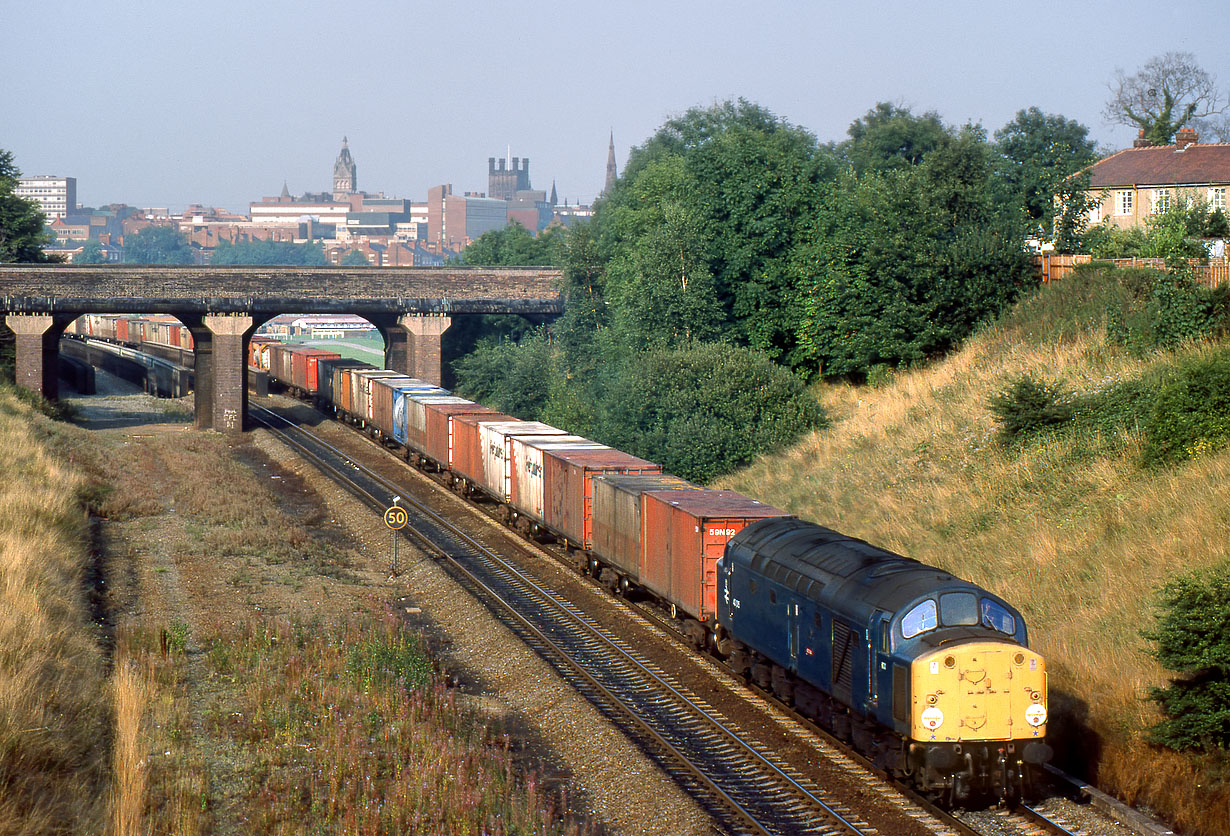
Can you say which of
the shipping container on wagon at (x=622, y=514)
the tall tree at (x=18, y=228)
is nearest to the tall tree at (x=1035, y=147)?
the shipping container on wagon at (x=622, y=514)

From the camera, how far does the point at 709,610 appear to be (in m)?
21.5

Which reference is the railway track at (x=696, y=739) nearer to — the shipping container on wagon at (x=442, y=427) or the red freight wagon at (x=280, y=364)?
the shipping container on wagon at (x=442, y=427)

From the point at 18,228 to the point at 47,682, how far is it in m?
79.0

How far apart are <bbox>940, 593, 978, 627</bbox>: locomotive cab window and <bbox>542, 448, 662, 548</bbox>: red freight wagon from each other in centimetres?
1372

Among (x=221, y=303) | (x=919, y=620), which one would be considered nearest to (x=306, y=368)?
(x=221, y=303)

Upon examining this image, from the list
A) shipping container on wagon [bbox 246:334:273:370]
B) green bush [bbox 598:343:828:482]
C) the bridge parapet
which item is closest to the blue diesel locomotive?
green bush [bbox 598:343:828:482]

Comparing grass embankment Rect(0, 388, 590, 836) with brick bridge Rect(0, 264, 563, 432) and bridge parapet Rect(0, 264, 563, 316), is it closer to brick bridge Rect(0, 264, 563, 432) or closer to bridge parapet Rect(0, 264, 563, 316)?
brick bridge Rect(0, 264, 563, 432)

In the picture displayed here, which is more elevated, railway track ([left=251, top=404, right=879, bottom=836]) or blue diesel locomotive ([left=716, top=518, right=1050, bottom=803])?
blue diesel locomotive ([left=716, top=518, right=1050, bottom=803])

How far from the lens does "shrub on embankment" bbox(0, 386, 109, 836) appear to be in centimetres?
1298

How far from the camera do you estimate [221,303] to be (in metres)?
60.9

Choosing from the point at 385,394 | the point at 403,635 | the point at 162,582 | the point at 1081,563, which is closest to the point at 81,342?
the point at 385,394

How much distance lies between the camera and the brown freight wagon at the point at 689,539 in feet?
69.6

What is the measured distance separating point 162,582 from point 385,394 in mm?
25072

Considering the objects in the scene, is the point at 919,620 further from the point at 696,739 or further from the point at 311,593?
the point at 311,593
